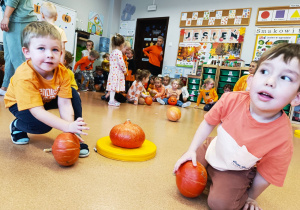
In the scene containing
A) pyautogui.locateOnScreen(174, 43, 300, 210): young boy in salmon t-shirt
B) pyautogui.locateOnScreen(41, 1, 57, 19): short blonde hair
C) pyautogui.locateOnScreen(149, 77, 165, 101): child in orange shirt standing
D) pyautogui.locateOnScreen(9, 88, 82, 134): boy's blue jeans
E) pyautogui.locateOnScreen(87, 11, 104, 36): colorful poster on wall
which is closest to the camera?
pyautogui.locateOnScreen(174, 43, 300, 210): young boy in salmon t-shirt

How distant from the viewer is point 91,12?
266 inches

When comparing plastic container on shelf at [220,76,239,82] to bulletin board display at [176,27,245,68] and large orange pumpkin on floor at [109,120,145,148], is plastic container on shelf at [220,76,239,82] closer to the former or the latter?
bulletin board display at [176,27,245,68]

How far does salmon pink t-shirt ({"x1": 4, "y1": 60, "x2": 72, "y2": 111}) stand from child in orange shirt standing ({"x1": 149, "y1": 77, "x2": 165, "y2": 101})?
382cm

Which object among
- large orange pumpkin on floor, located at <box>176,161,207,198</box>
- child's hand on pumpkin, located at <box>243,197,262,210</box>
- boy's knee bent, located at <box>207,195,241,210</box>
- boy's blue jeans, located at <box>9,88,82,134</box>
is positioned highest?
boy's blue jeans, located at <box>9,88,82,134</box>

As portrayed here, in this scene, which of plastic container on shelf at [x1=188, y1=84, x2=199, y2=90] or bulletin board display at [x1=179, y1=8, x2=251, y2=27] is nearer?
bulletin board display at [x1=179, y1=8, x2=251, y2=27]

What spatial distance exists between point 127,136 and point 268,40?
523cm

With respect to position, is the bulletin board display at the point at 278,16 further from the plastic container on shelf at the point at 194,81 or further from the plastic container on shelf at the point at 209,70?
the plastic container on shelf at the point at 194,81

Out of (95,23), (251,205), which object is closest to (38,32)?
(251,205)

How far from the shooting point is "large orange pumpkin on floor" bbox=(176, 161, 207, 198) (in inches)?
40.4

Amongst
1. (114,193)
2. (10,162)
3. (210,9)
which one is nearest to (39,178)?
(10,162)

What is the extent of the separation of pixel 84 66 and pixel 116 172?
185 inches

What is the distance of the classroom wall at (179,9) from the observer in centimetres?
555

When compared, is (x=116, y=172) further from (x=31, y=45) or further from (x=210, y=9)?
(x=210, y=9)

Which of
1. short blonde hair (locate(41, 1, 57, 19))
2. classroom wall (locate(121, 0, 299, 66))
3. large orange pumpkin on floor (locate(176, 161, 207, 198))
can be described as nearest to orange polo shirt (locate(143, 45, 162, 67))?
classroom wall (locate(121, 0, 299, 66))
